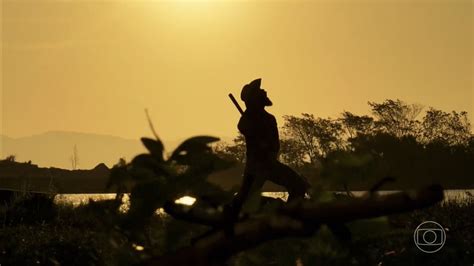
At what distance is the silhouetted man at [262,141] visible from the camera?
8.17 m

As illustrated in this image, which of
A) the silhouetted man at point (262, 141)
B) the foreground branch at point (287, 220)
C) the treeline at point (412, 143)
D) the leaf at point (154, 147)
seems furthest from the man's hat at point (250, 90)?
the treeline at point (412, 143)

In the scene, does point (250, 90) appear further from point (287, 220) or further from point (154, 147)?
point (287, 220)

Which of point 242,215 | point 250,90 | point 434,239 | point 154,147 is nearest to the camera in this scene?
point 242,215

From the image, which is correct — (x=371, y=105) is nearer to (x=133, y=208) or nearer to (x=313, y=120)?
(x=313, y=120)

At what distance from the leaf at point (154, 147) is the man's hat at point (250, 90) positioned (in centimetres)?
781

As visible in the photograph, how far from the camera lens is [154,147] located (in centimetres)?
118

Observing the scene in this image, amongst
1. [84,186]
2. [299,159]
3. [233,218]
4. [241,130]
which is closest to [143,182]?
[233,218]

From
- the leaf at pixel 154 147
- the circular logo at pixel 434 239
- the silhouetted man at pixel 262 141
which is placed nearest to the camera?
the leaf at pixel 154 147

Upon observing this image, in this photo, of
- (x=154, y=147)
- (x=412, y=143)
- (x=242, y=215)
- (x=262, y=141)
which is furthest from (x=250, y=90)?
(x=412, y=143)

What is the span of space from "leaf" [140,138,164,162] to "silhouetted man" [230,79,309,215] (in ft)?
22.5

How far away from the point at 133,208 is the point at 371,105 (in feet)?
254

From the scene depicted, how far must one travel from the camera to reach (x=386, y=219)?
103 centimetres

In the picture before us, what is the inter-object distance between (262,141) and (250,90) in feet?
2.49

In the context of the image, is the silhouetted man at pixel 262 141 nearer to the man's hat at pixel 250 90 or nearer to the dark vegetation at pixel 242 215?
the man's hat at pixel 250 90
